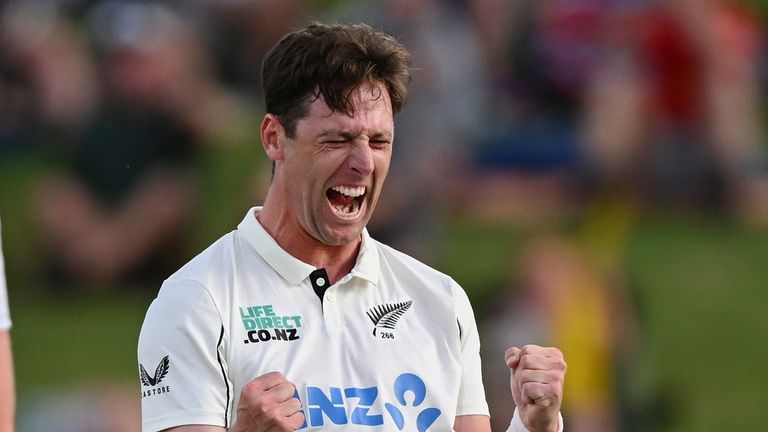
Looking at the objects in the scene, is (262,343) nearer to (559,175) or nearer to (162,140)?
(162,140)

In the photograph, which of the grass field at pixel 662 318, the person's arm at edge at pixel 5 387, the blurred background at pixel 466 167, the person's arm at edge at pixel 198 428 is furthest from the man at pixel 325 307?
the grass field at pixel 662 318

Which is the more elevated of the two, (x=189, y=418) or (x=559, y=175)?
(x=559, y=175)

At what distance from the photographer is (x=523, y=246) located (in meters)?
8.84

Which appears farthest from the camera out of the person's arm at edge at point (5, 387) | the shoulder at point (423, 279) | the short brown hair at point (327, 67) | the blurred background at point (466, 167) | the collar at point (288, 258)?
the blurred background at point (466, 167)

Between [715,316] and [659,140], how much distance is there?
1151mm

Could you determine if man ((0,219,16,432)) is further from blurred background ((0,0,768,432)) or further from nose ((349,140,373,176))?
blurred background ((0,0,768,432))

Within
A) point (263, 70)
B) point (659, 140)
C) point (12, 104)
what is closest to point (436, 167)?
point (659, 140)

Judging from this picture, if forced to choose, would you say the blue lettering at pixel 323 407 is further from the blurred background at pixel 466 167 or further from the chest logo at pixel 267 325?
the blurred background at pixel 466 167

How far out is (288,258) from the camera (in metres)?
3.45

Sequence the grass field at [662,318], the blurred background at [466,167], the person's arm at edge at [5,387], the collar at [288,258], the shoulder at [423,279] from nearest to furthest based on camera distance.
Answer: the person's arm at edge at [5,387]
the collar at [288,258]
the shoulder at [423,279]
the blurred background at [466,167]
the grass field at [662,318]

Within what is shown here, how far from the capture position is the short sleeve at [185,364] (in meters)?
3.23

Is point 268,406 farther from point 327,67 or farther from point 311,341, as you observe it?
point 327,67

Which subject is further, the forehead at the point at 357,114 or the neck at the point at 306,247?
the neck at the point at 306,247

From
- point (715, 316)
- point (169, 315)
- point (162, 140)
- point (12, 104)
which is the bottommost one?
point (169, 315)
